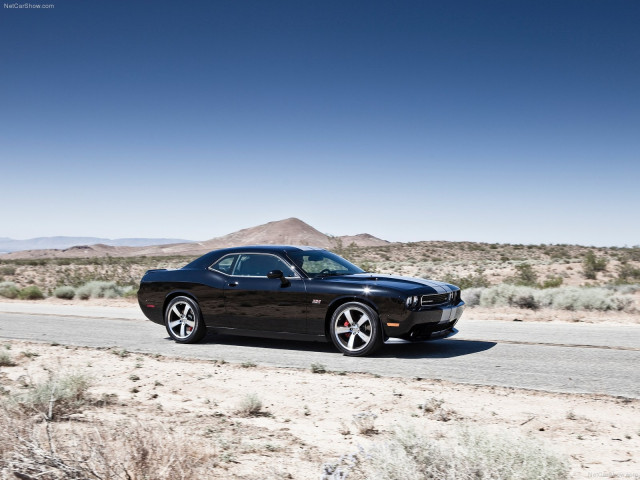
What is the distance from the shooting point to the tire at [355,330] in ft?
28.7

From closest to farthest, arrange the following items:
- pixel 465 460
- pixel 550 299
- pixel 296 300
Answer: pixel 465 460 → pixel 296 300 → pixel 550 299

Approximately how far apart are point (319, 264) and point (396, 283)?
148cm

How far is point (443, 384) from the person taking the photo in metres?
7.16

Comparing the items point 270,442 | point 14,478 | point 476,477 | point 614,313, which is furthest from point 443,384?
point 614,313

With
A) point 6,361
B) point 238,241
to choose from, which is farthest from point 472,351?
point 238,241

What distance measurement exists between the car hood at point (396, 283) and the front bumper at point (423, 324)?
30 cm

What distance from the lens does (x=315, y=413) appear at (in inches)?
236

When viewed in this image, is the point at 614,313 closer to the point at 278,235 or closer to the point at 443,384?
the point at 443,384

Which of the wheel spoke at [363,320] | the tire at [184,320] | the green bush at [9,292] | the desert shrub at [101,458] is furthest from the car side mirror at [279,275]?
the green bush at [9,292]

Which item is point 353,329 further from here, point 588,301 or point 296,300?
point 588,301

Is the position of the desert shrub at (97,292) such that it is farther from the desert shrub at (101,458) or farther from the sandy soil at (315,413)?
the desert shrub at (101,458)

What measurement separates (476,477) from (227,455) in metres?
1.95

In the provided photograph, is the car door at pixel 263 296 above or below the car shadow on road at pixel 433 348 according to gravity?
above

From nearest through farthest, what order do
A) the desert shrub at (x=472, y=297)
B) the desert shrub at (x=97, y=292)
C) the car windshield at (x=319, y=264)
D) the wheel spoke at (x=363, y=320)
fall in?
the wheel spoke at (x=363, y=320), the car windshield at (x=319, y=264), the desert shrub at (x=472, y=297), the desert shrub at (x=97, y=292)
